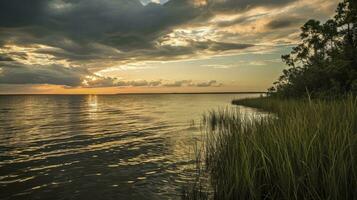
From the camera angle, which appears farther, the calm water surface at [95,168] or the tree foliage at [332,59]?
the tree foliage at [332,59]

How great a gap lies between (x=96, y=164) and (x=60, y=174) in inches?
69.5

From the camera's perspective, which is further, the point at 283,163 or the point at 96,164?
the point at 96,164

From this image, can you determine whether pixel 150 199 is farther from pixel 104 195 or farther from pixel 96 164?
pixel 96 164

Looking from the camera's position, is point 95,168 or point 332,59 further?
point 332,59

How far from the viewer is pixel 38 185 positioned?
877cm

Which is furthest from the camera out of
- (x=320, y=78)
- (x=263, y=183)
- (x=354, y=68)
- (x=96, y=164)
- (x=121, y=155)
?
(x=320, y=78)

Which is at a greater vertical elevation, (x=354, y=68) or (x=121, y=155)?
(x=354, y=68)

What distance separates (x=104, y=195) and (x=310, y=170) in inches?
232

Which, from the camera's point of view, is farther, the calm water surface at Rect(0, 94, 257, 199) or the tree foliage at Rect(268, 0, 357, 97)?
the tree foliage at Rect(268, 0, 357, 97)

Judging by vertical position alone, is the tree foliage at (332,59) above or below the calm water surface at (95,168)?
above

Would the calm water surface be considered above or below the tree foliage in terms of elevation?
below

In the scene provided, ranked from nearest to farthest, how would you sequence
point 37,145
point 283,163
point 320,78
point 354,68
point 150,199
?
point 283,163 < point 150,199 < point 37,145 < point 354,68 < point 320,78

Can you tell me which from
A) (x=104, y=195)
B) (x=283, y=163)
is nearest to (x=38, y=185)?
(x=104, y=195)

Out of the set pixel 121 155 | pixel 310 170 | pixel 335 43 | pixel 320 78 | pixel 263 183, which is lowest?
pixel 121 155
